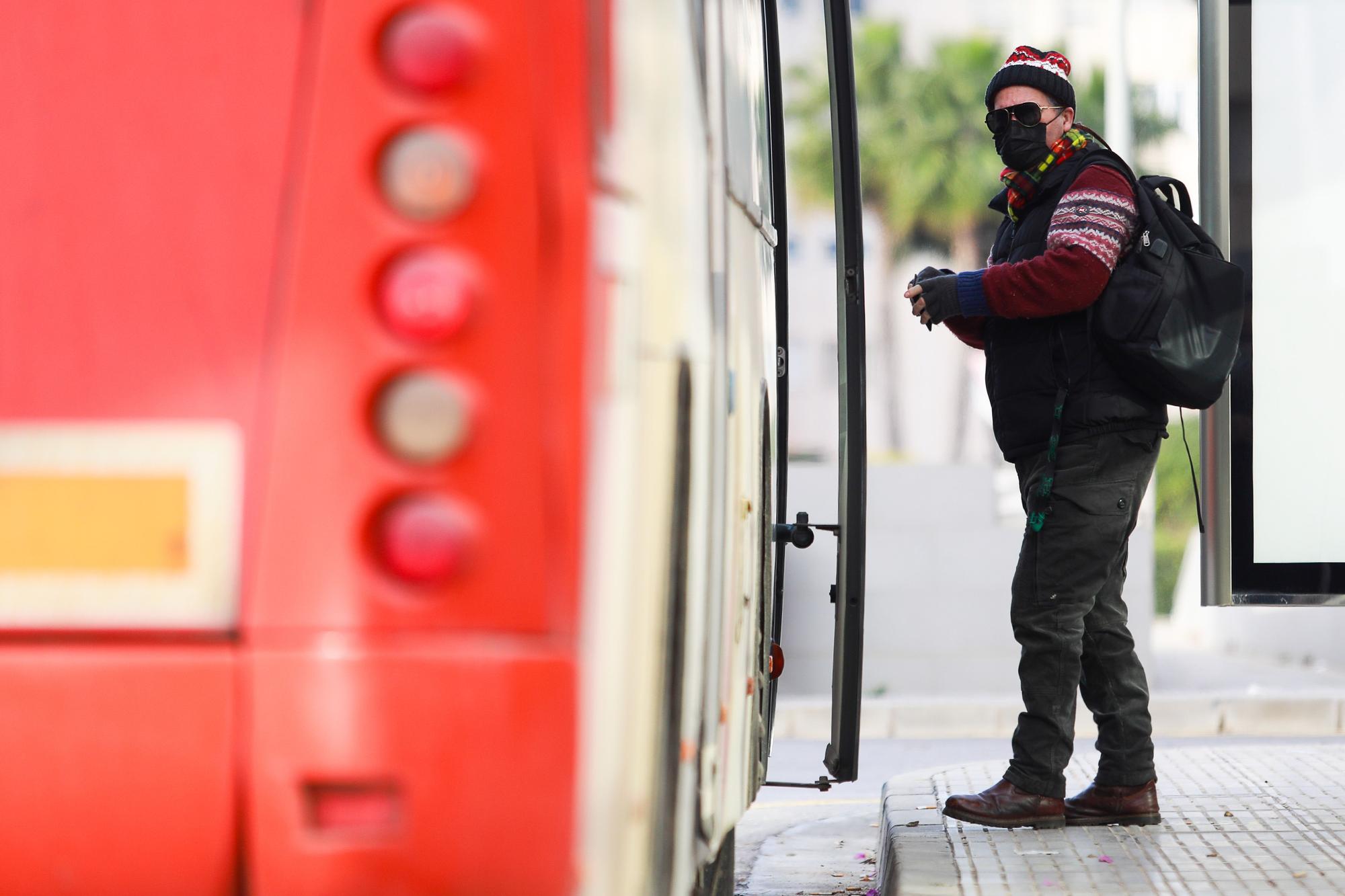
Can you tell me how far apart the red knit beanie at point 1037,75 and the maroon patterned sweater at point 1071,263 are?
0.76 ft

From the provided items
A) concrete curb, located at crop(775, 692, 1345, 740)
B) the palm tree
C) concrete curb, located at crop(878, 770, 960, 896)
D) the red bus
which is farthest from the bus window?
the palm tree

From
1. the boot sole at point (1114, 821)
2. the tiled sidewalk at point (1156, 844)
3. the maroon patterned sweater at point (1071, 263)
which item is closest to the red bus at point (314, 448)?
the tiled sidewalk at point (1156, 844)

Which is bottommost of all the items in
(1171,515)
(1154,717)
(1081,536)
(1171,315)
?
(1154,717)

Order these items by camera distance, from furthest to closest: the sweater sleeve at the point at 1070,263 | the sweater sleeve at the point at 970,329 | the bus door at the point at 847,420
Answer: the sweater sleeve at the point at 970,329
the sweater sleeve at the point at 1070,263
the bus door at the point at 847,420

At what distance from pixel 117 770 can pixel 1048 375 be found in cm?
284

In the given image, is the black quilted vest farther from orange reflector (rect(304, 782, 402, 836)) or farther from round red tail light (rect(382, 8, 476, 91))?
orange reflector (rect(304, 782, 402, 836))

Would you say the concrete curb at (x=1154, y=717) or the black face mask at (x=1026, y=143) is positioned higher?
the black face mask at (x=1026, y=143)

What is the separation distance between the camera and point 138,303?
178 cm

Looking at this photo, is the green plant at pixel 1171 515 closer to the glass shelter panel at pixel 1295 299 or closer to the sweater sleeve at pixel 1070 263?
the glass shelter panel at pixel 1295 299

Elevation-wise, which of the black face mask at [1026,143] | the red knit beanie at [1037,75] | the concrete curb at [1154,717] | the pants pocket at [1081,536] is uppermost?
the red knit beanie at [1037,75]

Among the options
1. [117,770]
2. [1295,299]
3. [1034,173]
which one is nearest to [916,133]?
[1295,299]

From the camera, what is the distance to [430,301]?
1728 millimetres

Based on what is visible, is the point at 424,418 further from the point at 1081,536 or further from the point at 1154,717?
the point at 1154,717

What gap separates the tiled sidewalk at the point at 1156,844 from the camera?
3.66 meters
